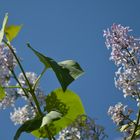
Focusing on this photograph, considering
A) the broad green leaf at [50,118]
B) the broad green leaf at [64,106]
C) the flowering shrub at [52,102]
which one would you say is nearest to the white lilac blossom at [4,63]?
the flowering shrub at [52,102]

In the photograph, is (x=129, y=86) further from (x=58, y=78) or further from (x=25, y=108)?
(x=58, y=78)

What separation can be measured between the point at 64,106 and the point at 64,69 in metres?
0.25

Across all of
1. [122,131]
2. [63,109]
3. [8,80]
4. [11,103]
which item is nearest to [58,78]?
[63,109]

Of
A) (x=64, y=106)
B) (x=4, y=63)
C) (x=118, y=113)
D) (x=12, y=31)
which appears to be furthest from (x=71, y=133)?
(x=118, y=113)

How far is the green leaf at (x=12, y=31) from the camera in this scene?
1.51m

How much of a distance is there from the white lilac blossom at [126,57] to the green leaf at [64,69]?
0.68 meters

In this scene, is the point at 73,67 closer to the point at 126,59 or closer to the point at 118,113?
the point at 126,59

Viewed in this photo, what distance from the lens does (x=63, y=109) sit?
143 cm

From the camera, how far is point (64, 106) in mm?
1446

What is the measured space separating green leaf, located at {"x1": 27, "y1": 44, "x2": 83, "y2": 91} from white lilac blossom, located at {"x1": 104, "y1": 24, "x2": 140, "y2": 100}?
683 millimetres

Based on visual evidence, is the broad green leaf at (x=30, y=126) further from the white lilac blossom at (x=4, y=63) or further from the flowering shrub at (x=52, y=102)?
the white lilac blossom at (x=4, y=63)

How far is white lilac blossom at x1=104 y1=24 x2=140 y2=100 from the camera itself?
1.94 metres

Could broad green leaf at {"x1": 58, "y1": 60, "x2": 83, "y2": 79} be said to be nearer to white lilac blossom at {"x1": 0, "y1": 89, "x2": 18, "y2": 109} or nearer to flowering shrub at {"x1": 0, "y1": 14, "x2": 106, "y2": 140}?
flowering shrub at {"x1": 0, "y1": 14, "x2": 106, "y2": 140}

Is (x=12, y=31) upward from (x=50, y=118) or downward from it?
upward
